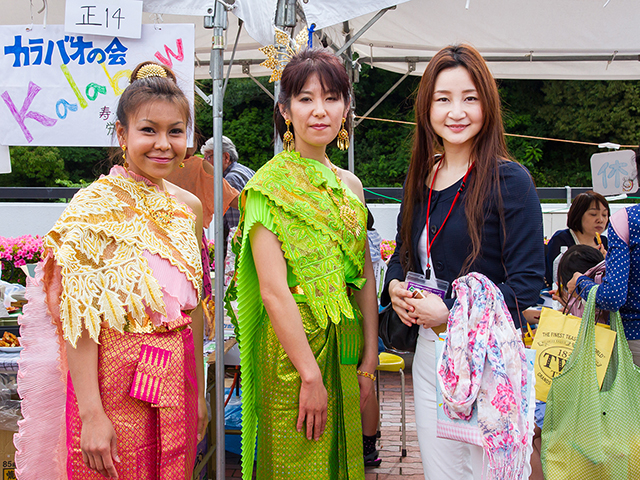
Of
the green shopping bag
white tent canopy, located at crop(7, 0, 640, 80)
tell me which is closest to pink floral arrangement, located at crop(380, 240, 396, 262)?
white tent canopy, located at crop(7, 0, 640, 80)

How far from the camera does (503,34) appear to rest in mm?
4793

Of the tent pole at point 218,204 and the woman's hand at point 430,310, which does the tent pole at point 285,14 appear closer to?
the tent pole at point 218,204

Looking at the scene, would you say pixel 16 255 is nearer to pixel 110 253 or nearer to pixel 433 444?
pixel 110 253

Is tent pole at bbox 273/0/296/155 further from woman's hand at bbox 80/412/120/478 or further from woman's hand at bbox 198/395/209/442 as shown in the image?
woman's hand at bbox 80/412/120/478

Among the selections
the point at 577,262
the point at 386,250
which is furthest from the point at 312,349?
the point at 386,250

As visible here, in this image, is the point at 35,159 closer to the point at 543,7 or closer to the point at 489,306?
the point at 543,7

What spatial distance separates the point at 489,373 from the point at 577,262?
1.93 metres

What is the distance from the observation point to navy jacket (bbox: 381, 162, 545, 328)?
1529mm

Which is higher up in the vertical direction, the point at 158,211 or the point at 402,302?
the point at 158,211

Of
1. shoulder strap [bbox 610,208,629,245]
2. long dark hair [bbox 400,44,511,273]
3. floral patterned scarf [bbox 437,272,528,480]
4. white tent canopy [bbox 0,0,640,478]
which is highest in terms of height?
white tent canopy [bbox 0,0,640,478]

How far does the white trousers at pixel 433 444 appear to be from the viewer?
156 centimetres

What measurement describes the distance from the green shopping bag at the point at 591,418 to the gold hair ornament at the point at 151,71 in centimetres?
173

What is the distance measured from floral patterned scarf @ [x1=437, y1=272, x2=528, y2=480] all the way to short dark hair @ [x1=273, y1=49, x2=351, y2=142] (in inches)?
30.5

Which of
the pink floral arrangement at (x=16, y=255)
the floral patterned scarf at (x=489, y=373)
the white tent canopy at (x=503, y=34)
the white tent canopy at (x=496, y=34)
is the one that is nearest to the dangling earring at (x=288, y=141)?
the floral patterned scarf at (x=489, y=373)
